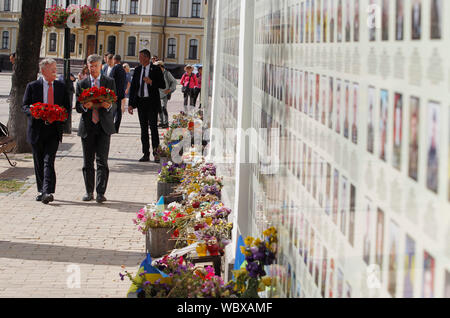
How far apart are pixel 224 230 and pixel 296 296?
2932mm

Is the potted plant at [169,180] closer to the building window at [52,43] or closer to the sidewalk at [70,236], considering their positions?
the sidewalk at [70,236]

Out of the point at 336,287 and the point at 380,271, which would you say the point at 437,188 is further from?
the point at 336,287

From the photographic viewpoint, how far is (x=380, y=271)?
2.05 meters

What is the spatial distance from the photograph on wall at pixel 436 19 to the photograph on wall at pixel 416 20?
0.08 meters

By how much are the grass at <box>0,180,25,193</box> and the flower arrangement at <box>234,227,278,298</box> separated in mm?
7668

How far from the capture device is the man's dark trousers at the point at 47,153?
10008 mm

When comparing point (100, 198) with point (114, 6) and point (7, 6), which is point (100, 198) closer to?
point (114, 6)

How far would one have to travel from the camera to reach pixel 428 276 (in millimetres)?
1690

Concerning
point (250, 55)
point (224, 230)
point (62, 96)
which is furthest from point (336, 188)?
point (62, 96)

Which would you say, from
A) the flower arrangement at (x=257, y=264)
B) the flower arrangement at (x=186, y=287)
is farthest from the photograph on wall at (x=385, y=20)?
the flower arrangement at (x=186, y=287)

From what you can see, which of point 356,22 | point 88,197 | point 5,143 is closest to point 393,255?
point 356,22

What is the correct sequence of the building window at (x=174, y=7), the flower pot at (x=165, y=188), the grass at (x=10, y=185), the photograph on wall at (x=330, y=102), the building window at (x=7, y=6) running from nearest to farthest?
the photograph on wall at (x=330, y=102), the flower pot at (x=165, y=188), the grass at (x=10, y=185), the building window at (x=174, y=7), the building window at (x=7, y=6)

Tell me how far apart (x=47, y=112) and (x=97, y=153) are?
2.81 ft

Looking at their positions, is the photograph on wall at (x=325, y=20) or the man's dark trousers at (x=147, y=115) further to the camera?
the man's dark trousers at (x=147, y=115)
